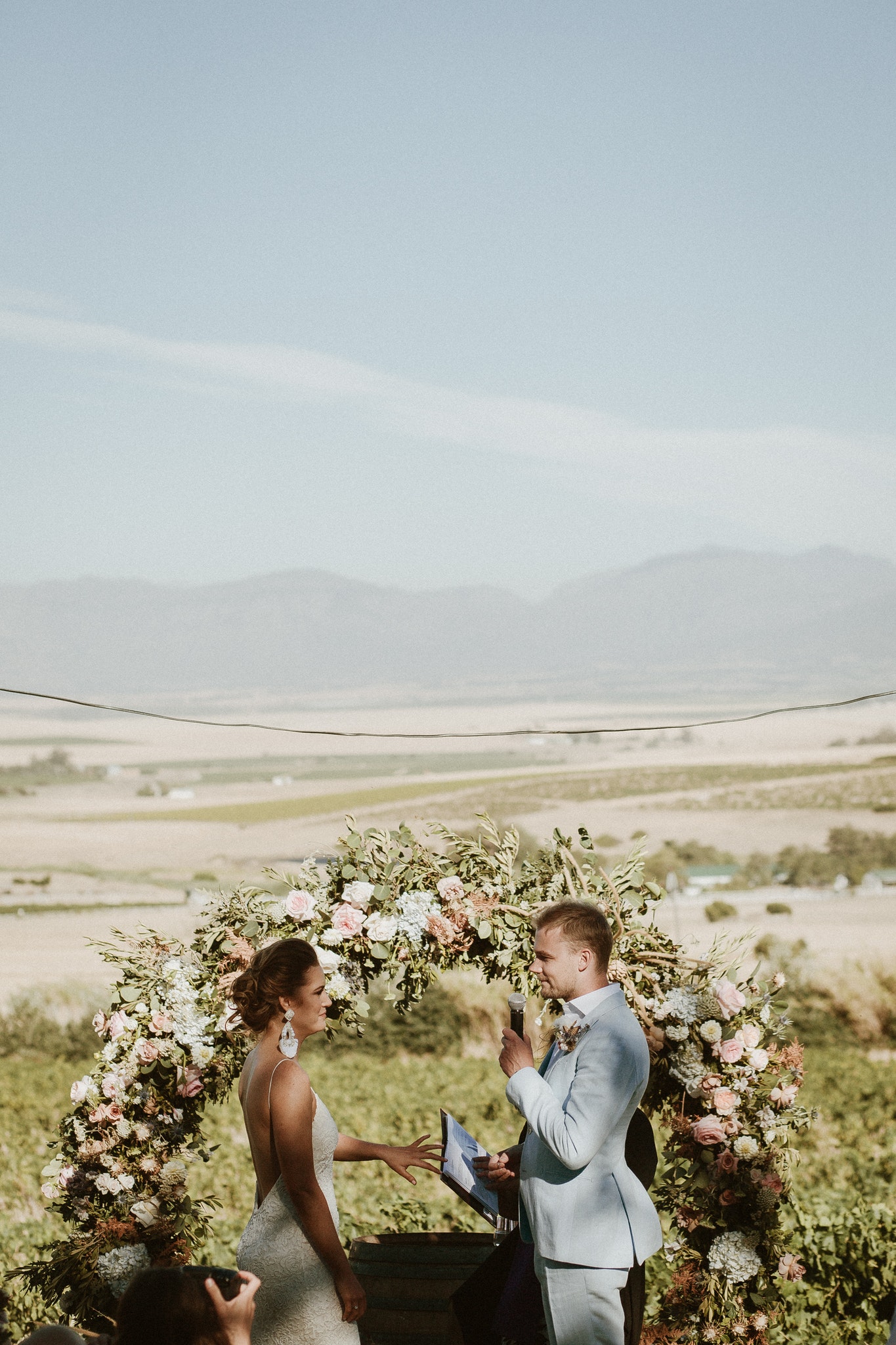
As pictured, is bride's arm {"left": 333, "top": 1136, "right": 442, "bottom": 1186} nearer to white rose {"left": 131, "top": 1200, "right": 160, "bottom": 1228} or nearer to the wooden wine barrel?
the wooden wine barrel

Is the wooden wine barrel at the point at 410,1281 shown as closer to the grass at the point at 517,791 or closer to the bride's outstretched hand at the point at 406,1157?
the bride's outstretched hand at the point at 406,1157

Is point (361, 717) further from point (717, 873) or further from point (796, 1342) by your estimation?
point (796, 1342)

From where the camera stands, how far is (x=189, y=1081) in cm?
498

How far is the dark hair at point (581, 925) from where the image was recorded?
3283 mm

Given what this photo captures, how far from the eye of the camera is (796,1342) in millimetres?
5875

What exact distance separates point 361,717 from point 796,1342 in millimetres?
116357

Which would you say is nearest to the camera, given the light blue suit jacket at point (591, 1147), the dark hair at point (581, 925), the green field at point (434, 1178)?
the light blue suit jacket at point (591, 1147)

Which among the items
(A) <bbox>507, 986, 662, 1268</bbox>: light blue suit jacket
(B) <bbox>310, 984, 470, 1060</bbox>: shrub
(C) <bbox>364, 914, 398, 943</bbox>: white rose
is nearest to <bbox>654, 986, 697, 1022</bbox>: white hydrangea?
(C) <bbox>364, 914, 398, 943</bbox>: white rose

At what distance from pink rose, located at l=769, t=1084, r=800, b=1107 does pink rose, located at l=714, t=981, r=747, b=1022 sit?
1.06 feet

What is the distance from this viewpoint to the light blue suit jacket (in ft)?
10.4

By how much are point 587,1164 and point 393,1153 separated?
1.13 meters

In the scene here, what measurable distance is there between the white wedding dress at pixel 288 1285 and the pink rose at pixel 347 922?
5.00ft

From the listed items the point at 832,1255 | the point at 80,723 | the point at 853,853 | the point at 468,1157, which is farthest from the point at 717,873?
the point at 80,723

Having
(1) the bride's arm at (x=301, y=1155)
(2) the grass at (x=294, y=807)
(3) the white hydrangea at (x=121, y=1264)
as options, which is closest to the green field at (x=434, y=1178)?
(3) the white hydrangea at (x=121, y=1264)
